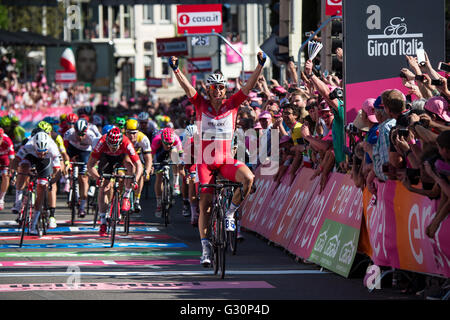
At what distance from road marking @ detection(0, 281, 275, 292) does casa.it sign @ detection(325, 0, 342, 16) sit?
703 cm

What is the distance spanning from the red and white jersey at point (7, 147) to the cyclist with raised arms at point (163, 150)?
2.94 m

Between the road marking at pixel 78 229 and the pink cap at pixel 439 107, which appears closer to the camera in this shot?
the pink cap at pixel 439 107

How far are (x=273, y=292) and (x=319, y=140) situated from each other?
145 inches

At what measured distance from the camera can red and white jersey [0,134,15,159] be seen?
75.7ft

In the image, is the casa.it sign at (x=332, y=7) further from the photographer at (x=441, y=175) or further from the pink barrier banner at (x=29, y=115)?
the pink barrier banner at (x=29, y=115)

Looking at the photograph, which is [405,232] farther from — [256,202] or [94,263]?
[256,202]

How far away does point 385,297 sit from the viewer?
11.1 meters

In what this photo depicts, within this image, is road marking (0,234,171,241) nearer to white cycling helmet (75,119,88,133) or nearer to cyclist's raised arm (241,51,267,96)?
white cycling helmet (75,119,88,133)

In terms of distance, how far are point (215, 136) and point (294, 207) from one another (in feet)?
9.06

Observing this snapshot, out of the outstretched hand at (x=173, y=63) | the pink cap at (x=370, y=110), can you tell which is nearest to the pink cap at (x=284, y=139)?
the outstretched hand at (x=173, y=63)

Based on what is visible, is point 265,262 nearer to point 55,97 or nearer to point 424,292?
point 424,292

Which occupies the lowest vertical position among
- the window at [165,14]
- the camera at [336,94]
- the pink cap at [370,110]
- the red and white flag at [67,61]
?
the pink cap at [370,110]

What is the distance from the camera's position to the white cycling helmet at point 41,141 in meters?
18.1

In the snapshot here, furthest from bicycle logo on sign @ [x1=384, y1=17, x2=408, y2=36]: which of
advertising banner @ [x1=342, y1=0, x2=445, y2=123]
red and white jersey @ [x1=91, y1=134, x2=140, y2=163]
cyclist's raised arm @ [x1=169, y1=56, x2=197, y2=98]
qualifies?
red and white jersey @ [x1=91, y1=134, x2=140, y2=163]
